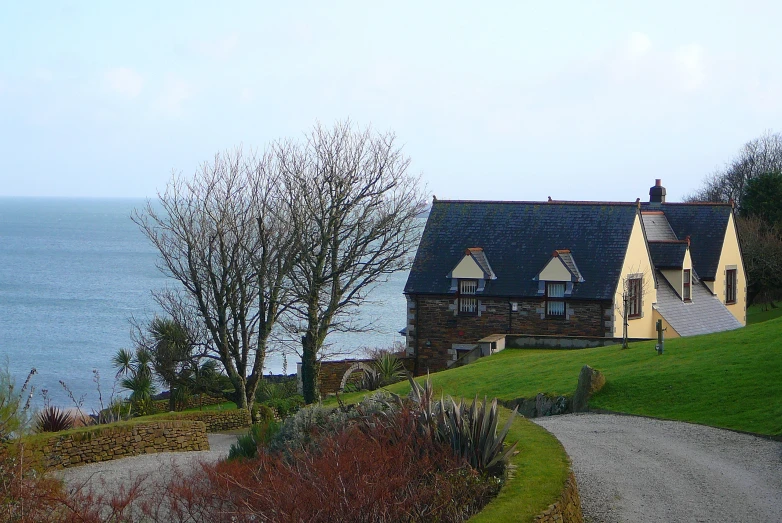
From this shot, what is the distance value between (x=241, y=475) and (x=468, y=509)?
342 centimetres

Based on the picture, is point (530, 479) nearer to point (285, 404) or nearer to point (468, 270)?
point (285, 404)

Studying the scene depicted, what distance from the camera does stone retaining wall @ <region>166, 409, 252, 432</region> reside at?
1011 inches

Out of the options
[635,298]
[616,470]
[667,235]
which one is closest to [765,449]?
[616,470]

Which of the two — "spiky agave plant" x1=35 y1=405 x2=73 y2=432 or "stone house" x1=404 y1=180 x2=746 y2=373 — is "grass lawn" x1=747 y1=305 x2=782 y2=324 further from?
"spiky agave plant" x1=35 y1=405 x2=73 y2=432

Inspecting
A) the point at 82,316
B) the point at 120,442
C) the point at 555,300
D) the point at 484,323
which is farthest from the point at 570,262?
the point at 82,316

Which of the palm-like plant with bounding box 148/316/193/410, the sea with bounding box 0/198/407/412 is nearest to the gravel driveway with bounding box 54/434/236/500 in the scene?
the sea with bounding box 0/198/407/412

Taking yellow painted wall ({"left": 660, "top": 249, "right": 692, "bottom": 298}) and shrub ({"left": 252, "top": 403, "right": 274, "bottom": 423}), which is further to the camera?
yellow painted wall ({"left": 660, "top": 249, "right": 692, "bottom": 298})

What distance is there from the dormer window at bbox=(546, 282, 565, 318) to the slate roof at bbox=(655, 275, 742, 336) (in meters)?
5.04

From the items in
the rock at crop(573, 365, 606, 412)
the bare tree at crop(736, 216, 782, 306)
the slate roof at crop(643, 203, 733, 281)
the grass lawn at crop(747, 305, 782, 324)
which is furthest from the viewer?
the bare tree at crop(736, 216, 782, 306)

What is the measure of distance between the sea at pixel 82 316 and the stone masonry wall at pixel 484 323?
5447 mm

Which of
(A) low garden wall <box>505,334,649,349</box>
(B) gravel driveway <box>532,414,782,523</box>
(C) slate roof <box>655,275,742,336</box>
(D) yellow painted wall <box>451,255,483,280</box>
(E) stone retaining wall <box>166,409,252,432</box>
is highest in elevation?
(D) yellow painted wall <box>451,255,483,280</box>

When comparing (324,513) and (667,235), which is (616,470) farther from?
(667,235)

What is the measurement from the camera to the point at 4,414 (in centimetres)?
1442

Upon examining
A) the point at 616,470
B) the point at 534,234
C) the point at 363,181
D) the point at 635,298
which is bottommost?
the point at 616,470
